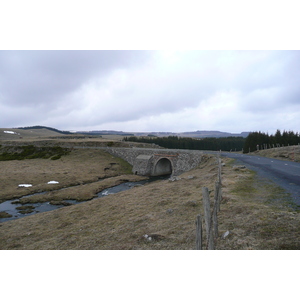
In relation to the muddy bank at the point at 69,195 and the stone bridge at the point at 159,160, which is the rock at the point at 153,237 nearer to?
the muddy bank at the point at 69,195

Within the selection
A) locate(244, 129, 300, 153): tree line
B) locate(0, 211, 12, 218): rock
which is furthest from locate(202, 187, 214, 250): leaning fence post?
locate(244, 129, 300, 153): tree line

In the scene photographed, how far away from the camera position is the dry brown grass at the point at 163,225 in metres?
10.9

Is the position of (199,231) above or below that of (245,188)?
above

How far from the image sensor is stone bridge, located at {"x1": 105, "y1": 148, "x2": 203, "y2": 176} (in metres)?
54.7

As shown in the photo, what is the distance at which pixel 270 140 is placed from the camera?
265 ft

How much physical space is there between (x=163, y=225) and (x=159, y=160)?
1897 inches

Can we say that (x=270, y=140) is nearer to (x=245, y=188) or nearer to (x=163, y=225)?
(x=245, y=188)

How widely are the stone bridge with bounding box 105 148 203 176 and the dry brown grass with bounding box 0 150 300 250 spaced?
94.0 ft

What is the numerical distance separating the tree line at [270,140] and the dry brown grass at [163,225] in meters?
59.4

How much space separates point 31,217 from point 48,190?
1512 cm

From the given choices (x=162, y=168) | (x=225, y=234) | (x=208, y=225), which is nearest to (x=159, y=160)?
(x=162, y=168)

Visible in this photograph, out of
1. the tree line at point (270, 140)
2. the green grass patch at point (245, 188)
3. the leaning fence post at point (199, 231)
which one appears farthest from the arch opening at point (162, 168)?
the leaning fence post at point (199, 231)

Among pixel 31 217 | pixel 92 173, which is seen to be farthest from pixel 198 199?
pixel 92 173

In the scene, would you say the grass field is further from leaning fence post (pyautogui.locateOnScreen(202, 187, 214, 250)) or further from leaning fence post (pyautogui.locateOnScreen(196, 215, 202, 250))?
leaning fence post (pyautogui.locateOnScreen(196, 215, 202, 250))
